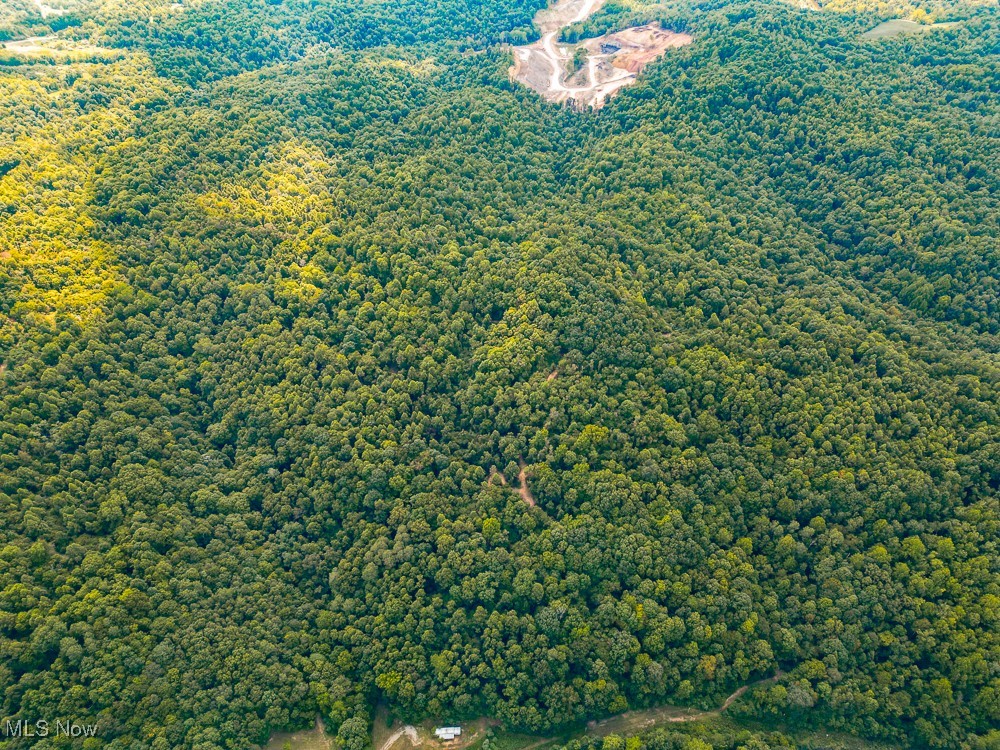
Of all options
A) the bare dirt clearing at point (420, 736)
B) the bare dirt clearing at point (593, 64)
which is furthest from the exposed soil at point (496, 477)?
the bare dirt clearing at point (593, 64)

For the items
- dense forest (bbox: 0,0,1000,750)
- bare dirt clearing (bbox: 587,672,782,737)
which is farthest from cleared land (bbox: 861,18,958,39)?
bare dirt clearing (bbox: 587,672,782,737)

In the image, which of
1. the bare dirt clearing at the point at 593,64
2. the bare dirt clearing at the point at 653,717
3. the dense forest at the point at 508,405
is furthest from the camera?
the bare dirt clearing at the point at 593,64

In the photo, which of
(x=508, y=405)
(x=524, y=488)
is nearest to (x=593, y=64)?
(x=508, y=405)

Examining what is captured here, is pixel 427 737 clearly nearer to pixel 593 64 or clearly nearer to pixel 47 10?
pixel 593 64

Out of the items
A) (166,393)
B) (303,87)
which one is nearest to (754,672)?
(166,393)

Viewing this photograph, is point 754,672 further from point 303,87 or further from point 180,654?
point 303,87

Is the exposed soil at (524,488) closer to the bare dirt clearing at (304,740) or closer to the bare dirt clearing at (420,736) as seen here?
the bare dirt clearing at (420,736)

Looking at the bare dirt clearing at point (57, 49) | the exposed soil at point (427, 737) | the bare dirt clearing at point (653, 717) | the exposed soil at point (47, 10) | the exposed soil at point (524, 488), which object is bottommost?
the exposed soil at point (427, 737)
